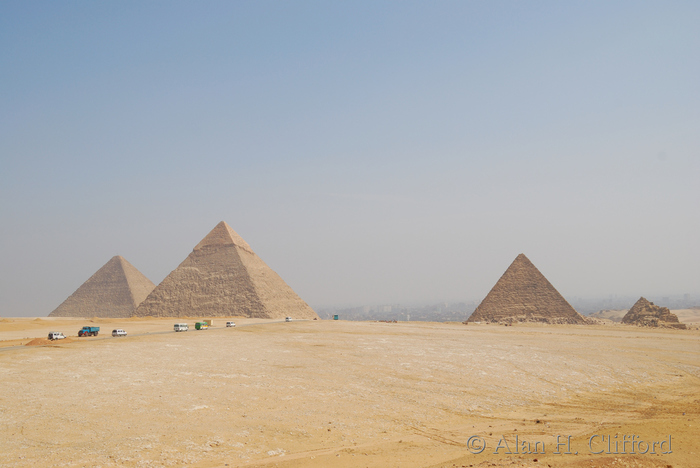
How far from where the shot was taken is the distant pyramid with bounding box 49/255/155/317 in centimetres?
11400

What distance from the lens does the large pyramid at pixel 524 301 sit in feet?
246

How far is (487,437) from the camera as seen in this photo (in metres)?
11.4

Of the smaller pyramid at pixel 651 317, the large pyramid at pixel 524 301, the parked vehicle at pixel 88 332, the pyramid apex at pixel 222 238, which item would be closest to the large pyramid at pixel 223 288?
the pyramid apex at pixel 222 238

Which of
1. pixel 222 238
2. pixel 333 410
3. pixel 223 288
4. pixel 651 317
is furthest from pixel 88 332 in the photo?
pixel 651 317

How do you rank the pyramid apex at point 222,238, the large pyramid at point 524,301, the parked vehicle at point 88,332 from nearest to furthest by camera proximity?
the parked vehicle at point 88,332 < the large pyramid at point 524,301 < the pyramid apex at point 222,238

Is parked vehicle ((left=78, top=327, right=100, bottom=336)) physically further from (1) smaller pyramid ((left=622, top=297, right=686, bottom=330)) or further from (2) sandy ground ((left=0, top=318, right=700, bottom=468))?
(1) smaller pyramid ((left=622, top=297, right=686, bottom=330))

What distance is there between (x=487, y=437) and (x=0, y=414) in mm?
13330

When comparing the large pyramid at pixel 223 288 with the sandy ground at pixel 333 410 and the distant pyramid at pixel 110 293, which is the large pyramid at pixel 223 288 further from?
the sandy ground at pixel 333 410

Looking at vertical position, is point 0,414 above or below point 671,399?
above

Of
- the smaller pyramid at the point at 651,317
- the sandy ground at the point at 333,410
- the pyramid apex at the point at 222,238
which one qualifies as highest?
the pyramid apex at the point at 222,238

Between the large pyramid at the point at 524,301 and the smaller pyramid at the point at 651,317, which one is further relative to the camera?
the large pyramid at the point at 524,301

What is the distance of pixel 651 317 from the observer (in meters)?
73.1

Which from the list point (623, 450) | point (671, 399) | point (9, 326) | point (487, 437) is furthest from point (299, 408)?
point (9, 326)

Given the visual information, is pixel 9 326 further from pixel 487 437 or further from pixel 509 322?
pixel 509 322
